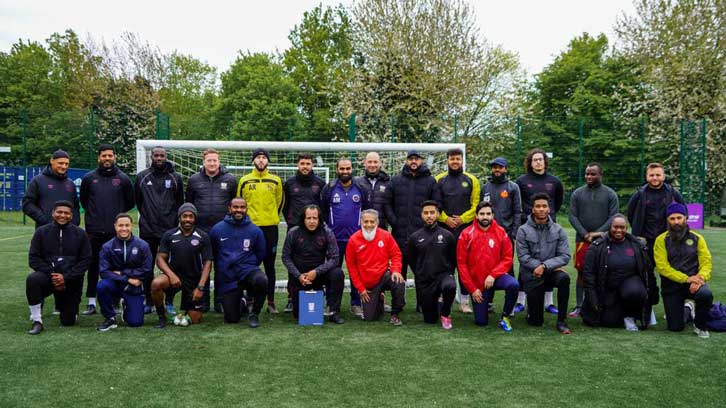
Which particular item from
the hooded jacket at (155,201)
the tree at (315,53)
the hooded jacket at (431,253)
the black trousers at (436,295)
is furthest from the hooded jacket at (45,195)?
the tree at (315,53)

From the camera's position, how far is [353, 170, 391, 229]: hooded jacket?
6.41 meters

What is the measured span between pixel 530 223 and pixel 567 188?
13.6 m

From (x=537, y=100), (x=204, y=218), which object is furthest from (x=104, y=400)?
(x=537, y=100)

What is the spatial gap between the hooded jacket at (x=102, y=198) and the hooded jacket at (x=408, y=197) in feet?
9.49

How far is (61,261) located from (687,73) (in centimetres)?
2079

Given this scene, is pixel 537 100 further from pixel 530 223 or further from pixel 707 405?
pixel 707 405

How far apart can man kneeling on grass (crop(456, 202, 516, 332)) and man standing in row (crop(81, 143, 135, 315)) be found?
3.65m

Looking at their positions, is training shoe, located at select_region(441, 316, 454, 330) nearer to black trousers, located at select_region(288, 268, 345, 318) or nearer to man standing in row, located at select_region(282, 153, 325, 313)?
black trousers, located at select_region(288, 268, 345, 318)

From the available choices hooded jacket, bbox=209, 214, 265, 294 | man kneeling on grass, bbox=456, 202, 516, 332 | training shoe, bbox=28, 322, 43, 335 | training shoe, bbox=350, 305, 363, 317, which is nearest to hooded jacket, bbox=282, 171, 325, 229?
hooded jacket, bbox=209, 214, 265, 294

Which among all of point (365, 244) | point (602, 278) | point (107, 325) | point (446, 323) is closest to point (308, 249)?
point (365, 244)

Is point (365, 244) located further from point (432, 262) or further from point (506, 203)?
point (506, 203)

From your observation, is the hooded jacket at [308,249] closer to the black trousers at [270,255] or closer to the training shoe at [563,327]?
the black trousers at [270,255]

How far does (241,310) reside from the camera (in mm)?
6016

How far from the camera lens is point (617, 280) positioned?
557cm
